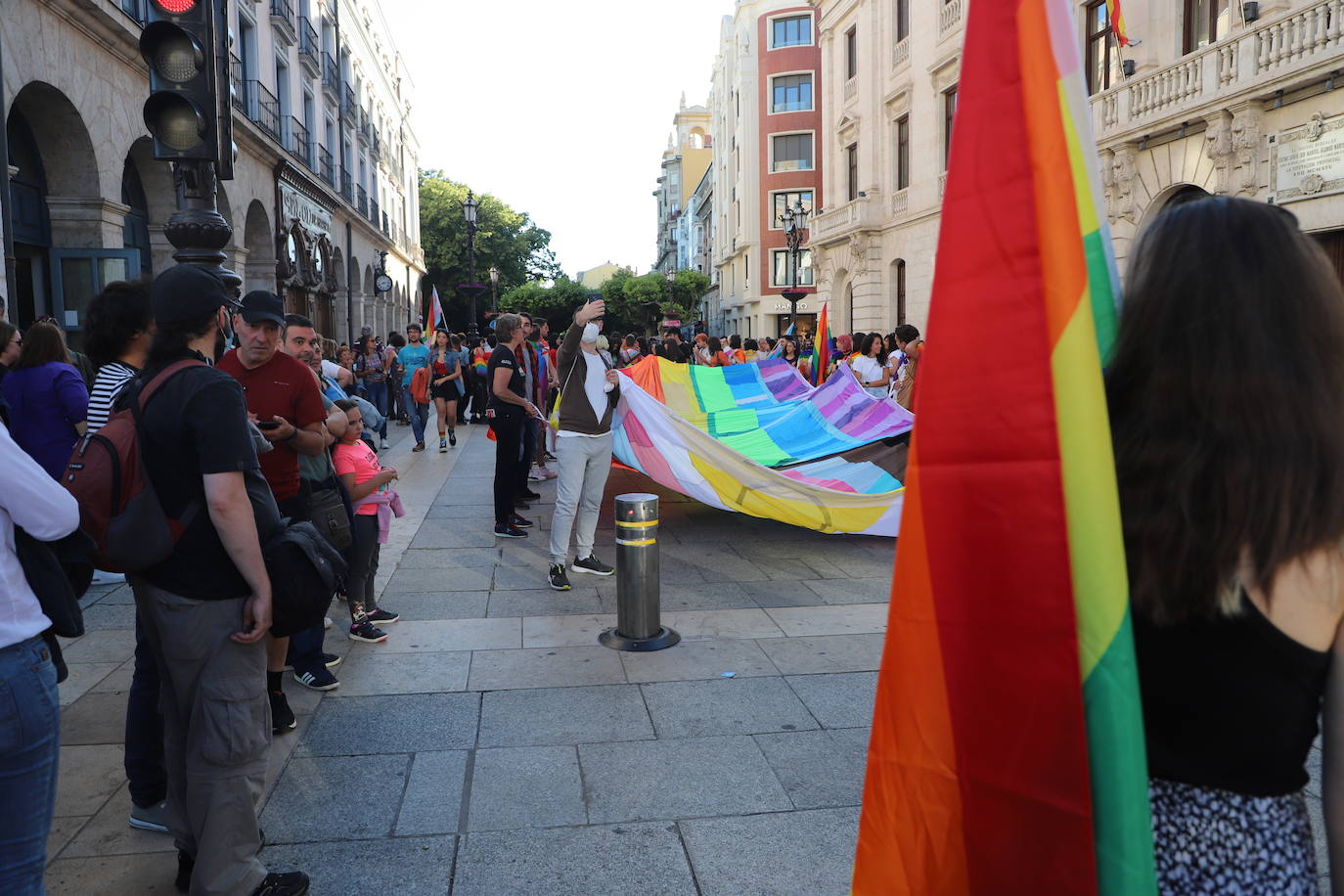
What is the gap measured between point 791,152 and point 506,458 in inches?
1746

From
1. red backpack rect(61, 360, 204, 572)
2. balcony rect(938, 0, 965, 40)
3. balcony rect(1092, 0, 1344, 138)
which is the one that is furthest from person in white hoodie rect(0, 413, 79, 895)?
balcony rect(938, 0, 965, 40)

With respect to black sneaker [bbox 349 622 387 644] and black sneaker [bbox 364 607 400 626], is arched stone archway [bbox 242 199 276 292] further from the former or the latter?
black sneaker [bbox 349 622 387 644]

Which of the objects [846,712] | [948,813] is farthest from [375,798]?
[948,813]

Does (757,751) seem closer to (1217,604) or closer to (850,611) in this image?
(850,611)

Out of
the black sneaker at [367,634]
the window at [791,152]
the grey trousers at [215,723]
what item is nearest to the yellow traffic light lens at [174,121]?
the black sneaker at [367,634]

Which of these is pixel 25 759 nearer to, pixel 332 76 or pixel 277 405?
pixel 277 405

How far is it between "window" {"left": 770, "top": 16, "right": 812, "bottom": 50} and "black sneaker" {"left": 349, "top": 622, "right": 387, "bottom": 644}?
162 ft

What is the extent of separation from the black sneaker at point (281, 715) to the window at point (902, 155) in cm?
2637

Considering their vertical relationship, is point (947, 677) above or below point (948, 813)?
above

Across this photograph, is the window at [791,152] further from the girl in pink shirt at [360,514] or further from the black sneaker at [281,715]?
the black sneaker at [281,715]

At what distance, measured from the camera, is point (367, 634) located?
5492 millimetres

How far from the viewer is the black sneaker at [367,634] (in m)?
5.48

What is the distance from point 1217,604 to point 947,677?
1.38 ft

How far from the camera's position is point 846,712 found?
174 inches
